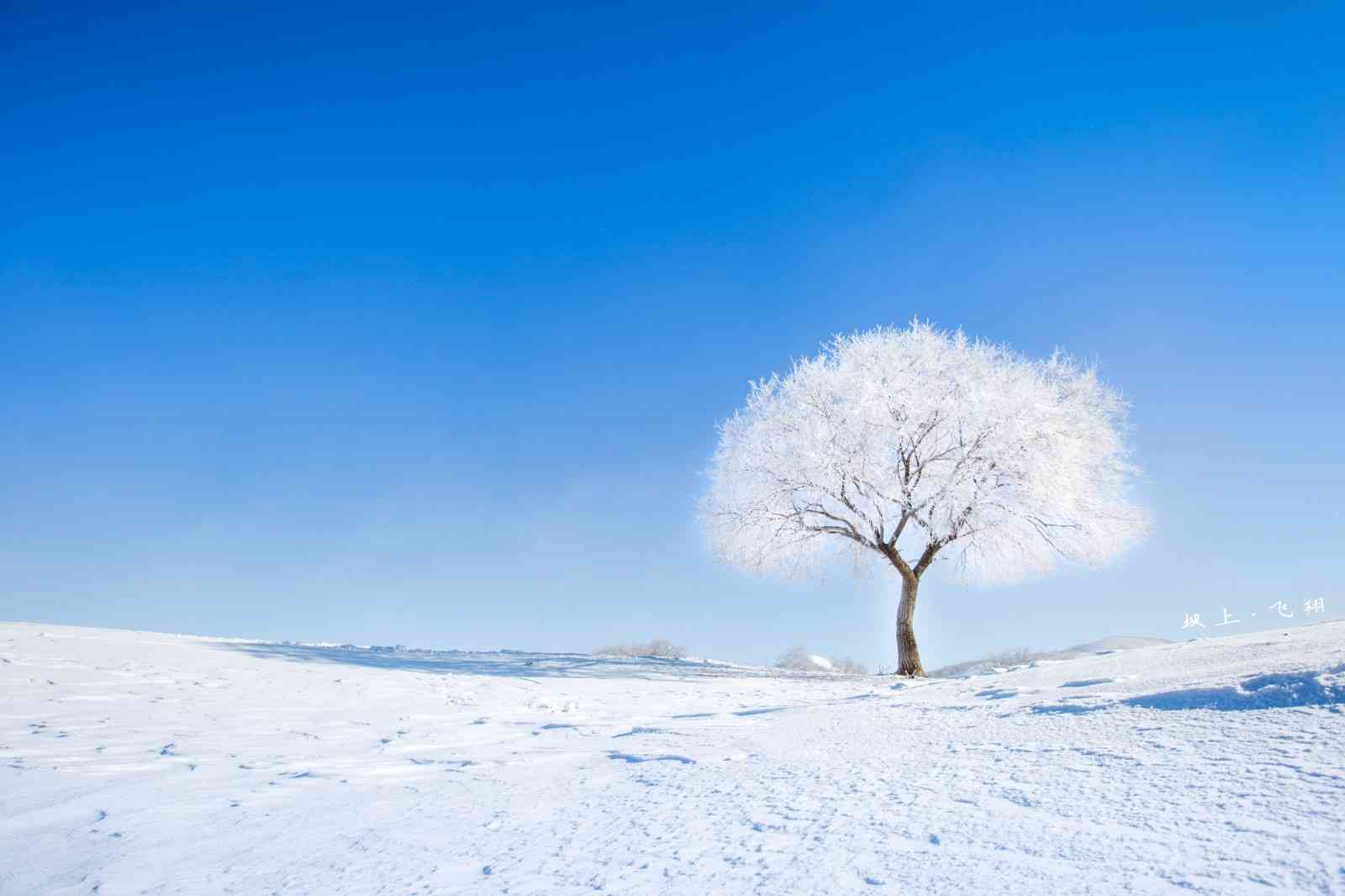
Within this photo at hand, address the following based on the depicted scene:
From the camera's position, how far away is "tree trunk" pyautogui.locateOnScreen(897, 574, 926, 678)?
18312 millimetres

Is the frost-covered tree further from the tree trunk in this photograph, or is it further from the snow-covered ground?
the snow-covered ground

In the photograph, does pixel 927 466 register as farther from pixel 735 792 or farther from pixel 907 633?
pixel 735 792

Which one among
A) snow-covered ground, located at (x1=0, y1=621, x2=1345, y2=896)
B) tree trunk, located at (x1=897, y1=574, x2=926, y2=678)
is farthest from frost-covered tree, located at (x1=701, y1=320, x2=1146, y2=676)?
snow-covered ground, located at (x1=0, y1=621, x2=1345, y2=896)

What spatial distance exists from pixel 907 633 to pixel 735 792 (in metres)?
15.8

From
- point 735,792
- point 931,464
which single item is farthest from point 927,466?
point 735,792

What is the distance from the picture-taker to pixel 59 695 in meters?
8.46

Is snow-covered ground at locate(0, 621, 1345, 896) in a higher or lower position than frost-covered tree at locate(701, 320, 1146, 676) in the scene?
lower

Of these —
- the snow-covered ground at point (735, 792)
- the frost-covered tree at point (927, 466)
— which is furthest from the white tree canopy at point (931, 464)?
the snow-covered ground at point (735, 792)

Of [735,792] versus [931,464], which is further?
[931,464]

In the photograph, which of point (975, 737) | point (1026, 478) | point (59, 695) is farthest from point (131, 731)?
point (1026, 478)

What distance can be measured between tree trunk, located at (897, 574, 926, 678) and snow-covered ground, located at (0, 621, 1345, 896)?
35.6ft

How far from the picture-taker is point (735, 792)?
4.00 m

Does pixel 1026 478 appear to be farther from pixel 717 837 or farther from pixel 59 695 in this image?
pixel 59 695

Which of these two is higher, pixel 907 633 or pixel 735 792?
pixel 907 633
